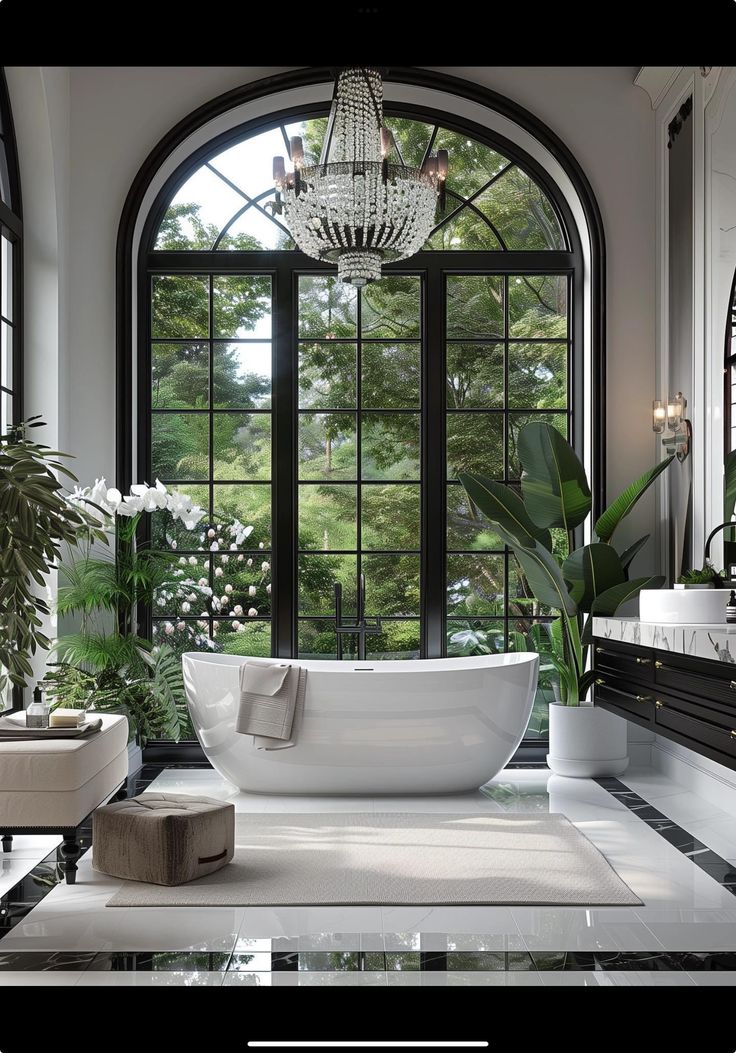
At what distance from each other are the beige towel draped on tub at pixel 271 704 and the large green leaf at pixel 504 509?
50.0 inches

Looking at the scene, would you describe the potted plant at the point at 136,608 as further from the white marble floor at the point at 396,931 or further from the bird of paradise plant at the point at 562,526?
the bird of paradise plant at the point at 562,526

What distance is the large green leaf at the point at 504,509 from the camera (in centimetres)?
502

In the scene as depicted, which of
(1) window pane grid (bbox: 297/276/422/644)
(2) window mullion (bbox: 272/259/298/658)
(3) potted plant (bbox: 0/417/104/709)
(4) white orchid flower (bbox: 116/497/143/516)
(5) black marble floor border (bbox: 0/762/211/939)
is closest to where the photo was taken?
(5) black marble floor border (bbox: 0/762/211/939)

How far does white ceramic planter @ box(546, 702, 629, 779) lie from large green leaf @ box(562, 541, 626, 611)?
59cm

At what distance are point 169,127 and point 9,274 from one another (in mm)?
1259

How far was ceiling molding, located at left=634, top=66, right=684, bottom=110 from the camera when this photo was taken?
520cm

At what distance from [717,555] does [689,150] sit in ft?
6.86

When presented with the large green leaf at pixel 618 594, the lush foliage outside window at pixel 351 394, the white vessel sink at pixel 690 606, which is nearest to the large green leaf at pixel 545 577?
the large green leaf at pixel 618 594

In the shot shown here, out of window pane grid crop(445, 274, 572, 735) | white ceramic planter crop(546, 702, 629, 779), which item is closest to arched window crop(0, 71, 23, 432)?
window pane grid crop(445, 274, 572, 735)

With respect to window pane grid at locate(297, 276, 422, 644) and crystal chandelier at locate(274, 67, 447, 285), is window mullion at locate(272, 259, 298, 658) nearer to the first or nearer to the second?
window pane grid at locate(297, 276, 422, 644)

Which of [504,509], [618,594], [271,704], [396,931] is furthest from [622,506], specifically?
[396,931]

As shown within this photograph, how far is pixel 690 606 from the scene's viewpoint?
145 inches

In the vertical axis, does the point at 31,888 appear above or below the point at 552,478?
below

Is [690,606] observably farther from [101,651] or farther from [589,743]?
[101,651]
